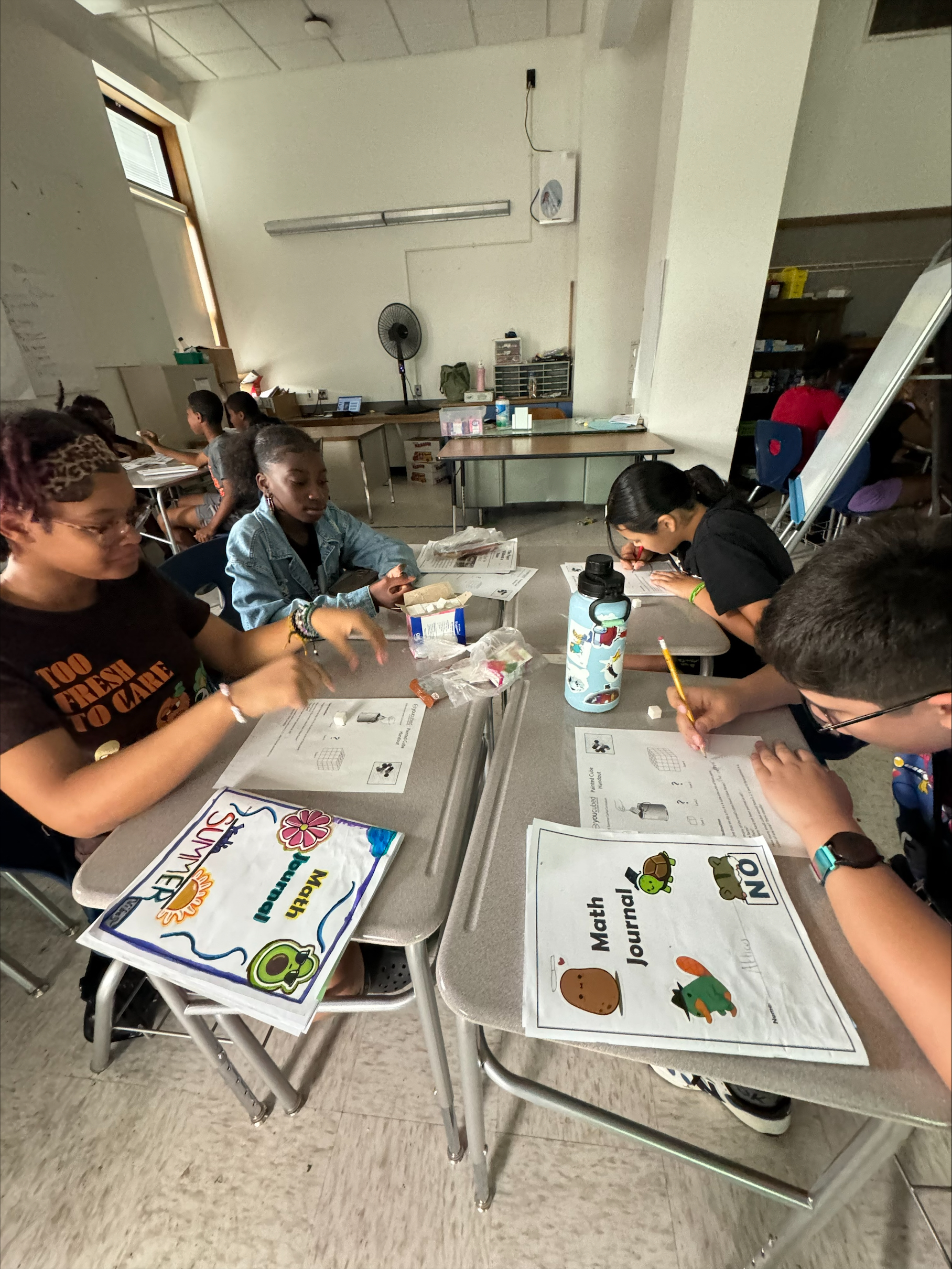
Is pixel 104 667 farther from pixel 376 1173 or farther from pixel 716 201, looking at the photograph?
pixel 716 201

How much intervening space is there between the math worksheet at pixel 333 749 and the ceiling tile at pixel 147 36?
229 inches

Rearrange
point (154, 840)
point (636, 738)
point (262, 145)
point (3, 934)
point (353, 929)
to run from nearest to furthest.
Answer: point (353, 929) < point (154, 840) < point (636, 738) < point (3, 934) < point (262, 145)

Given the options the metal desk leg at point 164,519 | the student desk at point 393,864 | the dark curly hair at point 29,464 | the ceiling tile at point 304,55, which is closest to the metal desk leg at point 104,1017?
the student desk at point 393,864

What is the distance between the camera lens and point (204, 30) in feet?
13.1

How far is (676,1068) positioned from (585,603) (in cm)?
54

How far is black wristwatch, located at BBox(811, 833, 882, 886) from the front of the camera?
565mm

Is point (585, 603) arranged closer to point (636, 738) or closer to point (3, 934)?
point (636, 738)

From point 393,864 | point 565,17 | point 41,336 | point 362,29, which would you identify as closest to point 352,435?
point 41,336

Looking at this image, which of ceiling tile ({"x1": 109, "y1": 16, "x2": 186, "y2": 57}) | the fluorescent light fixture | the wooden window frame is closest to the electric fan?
the fluorescent light fixture

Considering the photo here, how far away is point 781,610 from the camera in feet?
2.12

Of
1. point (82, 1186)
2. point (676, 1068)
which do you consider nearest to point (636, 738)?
point (676, 1068)

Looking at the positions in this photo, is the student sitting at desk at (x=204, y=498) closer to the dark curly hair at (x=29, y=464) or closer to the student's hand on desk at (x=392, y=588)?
the student's hand on desk at (x=392, y=588)

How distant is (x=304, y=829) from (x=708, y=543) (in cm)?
100

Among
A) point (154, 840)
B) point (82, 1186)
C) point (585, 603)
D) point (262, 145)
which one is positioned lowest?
point (82, 1186)
